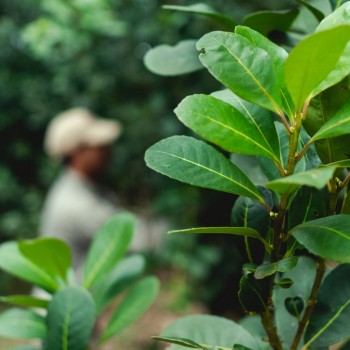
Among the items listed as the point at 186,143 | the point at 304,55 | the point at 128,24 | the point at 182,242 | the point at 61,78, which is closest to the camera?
the point at 304,55

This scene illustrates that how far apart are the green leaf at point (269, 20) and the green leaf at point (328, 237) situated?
40 centimetres

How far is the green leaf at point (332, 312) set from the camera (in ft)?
2.26

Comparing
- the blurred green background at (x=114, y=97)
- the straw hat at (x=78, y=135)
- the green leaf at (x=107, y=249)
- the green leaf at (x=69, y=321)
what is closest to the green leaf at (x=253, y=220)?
the green leaf at (x=69, y=321)

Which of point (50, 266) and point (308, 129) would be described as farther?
point (50, 266)

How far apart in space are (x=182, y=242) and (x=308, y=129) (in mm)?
3472

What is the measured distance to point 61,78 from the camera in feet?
14.3

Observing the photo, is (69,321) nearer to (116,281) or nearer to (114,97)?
(116,281)

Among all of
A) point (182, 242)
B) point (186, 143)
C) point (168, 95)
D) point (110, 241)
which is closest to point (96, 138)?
point (168, 95)

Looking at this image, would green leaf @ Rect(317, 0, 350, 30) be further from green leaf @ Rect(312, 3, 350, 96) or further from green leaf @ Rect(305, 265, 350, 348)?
green leaf @ Rect(305, 265, 350, 348)

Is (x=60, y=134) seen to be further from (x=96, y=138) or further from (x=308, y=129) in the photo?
(x=308, y=129)

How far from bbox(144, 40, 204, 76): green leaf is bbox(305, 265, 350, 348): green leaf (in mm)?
418

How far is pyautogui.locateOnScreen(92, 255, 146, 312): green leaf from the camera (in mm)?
978

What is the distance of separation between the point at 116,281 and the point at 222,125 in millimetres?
568

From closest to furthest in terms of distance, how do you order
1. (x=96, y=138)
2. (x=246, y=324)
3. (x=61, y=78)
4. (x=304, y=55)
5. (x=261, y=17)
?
(x=304, y=55) < (x=261, y=17) < (x=246, y=324) < (x=96, y=138) < (x=61, y=78)
